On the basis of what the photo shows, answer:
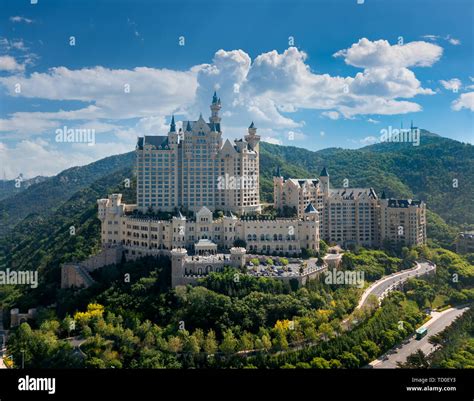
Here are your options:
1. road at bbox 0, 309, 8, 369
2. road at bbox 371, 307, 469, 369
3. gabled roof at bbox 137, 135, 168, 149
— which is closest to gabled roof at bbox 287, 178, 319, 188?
gabled roof at bbox 137, 135, 168, 149

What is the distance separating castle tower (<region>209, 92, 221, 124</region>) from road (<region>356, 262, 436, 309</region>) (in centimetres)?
2753

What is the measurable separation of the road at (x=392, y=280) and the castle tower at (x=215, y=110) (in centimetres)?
2753

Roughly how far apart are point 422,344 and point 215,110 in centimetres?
3592

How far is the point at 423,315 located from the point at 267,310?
15772 millimetres

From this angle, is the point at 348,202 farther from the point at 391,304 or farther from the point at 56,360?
the point at 56,360

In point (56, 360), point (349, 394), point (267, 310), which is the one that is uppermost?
point (349, 394)

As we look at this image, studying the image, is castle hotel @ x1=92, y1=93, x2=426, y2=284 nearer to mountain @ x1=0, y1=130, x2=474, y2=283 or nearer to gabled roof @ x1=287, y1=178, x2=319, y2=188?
gabled roof @ x1=287, y1=178, x2=319, y2=188

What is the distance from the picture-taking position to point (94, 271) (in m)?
46.5

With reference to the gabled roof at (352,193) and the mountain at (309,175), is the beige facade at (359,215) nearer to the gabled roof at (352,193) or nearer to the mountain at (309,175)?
the gabled roof at (352,193)

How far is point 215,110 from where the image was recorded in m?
56.5

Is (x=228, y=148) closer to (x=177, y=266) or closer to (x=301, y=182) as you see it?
(x=301, y=182)

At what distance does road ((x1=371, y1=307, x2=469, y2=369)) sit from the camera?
3278cm

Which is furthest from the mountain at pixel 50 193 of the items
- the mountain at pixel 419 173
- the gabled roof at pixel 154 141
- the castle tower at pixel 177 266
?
the castle tower at pixel 177 266

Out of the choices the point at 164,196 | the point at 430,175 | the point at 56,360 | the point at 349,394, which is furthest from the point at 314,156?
the point at 349,394
